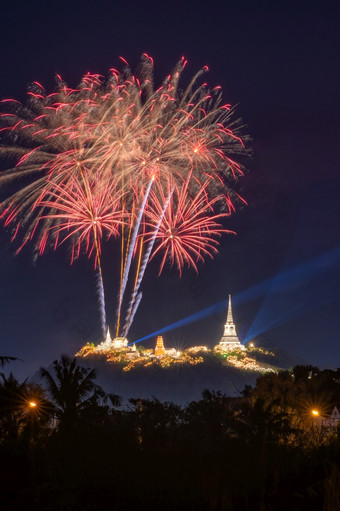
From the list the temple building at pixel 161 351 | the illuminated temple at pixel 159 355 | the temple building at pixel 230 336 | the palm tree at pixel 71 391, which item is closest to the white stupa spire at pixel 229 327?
the temple building at pixel 230 336

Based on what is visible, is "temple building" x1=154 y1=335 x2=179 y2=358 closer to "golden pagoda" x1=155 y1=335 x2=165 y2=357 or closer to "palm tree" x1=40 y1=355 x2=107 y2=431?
"golden pagoda" x1=155 y1=335 x2=165 y2=357

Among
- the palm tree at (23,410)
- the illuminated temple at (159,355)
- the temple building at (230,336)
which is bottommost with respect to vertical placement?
the palm tree at (23,410)

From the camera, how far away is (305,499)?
13703mm

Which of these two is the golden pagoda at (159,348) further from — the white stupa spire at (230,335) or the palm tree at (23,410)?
the palm tree at (23,410)

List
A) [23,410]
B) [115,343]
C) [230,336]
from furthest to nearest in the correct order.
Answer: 1. [230,336]
2. [115,343]
3. [23,410]

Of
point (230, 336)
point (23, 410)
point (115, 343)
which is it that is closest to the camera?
point (23, 410)

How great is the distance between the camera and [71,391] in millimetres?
30953

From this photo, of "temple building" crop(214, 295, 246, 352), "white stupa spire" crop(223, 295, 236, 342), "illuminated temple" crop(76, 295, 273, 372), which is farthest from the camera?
"white stupa spire" crop(223, 295, 236, 342)

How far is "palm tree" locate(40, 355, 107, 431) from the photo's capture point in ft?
98.8

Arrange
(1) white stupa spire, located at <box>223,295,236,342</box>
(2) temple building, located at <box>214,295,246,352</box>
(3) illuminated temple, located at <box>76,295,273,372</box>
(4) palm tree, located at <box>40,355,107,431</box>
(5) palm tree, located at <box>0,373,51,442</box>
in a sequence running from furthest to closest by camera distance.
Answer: (1) white stupa spire, located at <box>223,295,236,342</box> < (2) temple building, located at <box>214,295,246,352</box> < (3) illuminated temple, located at <box>76,295,273,372</box> < (4) palm tree, located at <box>40,355,107,431</box> < (5) palm tree, located at <box>0,373,51,442</box>

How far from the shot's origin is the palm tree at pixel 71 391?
3012 centimetres

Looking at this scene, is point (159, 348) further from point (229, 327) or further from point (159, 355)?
point (229, 327)

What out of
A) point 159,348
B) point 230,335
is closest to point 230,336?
point 230,335

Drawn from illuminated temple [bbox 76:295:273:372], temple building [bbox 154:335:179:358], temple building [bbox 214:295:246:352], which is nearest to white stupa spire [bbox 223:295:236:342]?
temple building [bbox 214:295:246:352]
